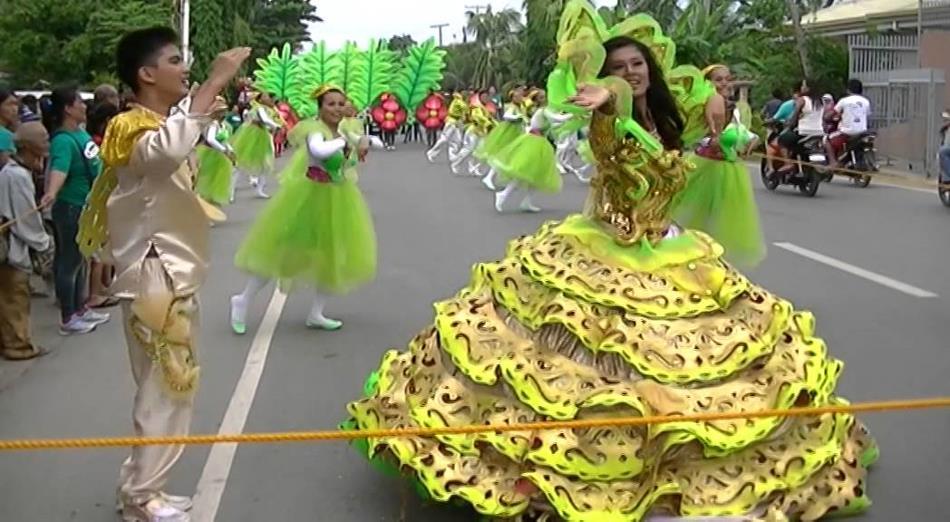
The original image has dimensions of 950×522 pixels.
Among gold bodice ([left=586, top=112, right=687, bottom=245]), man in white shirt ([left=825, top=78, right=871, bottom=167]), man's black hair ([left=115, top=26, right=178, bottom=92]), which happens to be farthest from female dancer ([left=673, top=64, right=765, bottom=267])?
man in white shirt ([left=825, top=78, right=871, bottom=167])

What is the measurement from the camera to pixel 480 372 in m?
4.28

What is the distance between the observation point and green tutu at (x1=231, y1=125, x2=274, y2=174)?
16625 mm

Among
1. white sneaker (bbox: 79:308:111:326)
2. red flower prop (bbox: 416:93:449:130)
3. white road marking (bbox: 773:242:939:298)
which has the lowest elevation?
white sneaker (bbox: 79:308:111:326)

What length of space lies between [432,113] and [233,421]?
91.0 feet

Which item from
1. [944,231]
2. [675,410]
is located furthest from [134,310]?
[944,231]

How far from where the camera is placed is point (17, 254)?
7.56 meters

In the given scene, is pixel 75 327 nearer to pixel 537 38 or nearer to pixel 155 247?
pixel 155 247

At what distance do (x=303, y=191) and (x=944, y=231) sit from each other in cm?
772

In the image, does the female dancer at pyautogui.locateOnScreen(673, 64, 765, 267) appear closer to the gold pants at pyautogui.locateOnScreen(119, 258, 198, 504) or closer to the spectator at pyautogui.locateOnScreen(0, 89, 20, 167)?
the gold pants at pyautogui.locateOnScreen(119, 258, 198, 504)

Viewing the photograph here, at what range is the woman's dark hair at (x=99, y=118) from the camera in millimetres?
9336

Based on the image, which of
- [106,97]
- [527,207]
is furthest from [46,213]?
[527,207]

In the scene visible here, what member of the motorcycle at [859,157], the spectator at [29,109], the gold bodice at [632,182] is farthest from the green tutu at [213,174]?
the gold bodice at [632,182]

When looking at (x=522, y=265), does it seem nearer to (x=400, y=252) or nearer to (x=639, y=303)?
(x=639, y=303)

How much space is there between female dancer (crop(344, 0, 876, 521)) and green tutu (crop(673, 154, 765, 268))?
2.67m
